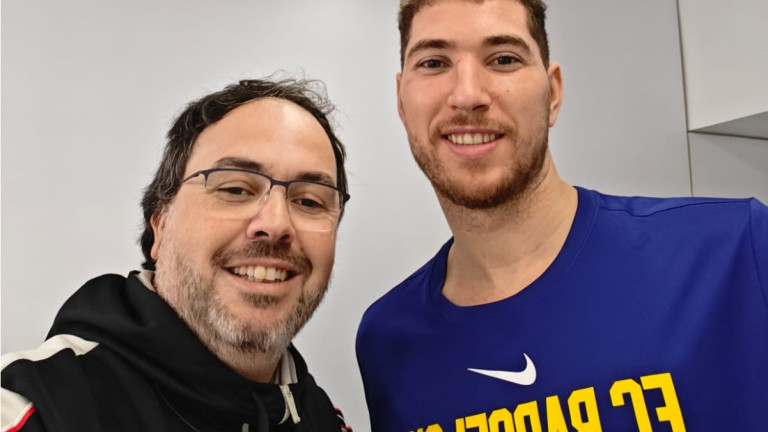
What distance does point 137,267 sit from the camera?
169cm

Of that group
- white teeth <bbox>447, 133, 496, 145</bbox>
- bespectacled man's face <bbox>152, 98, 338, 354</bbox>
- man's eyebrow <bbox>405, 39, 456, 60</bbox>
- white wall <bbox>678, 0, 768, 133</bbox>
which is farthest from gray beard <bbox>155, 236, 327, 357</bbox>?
white wall <bbox>678, 0, 768, 133</bbox>

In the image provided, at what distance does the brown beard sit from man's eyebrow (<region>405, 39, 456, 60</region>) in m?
0.14

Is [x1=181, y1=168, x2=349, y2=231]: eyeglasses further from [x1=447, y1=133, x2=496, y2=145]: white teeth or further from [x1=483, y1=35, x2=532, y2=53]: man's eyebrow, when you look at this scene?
[x1=483, y1=35, x2=532, y2=53]: man's eyebrow

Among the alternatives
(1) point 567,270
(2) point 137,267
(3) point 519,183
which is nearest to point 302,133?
(3) point 519,183

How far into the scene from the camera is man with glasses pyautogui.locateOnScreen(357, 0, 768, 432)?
938 millimetres

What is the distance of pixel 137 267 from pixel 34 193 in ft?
1.06

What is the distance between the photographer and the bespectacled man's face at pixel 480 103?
1090mm

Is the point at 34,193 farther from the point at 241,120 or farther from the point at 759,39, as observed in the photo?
the point at 759,39

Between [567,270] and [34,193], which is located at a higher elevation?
[34,193]

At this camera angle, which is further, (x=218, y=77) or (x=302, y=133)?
(x=218, y=77)

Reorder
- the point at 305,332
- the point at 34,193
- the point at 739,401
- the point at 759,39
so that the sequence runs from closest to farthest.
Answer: the point at 739,401
the point at 34,193
the point at 305,332
the point at 759,39

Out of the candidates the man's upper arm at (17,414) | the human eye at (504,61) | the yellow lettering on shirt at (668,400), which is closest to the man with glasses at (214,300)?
the man's upper arm at (17,414)

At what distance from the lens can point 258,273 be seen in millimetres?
1032

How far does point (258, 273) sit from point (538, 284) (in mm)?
497
